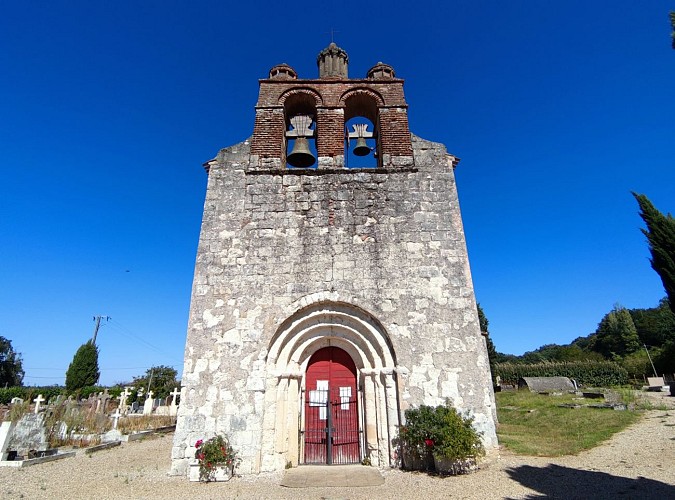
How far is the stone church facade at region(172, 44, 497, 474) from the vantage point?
6.23 meters

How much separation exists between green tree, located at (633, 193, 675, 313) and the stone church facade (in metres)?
4.12

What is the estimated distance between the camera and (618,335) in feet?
163

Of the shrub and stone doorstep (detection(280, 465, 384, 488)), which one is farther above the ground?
the shrub

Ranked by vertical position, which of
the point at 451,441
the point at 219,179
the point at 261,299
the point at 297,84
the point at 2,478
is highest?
the point at 297,84

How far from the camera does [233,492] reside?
5.04m

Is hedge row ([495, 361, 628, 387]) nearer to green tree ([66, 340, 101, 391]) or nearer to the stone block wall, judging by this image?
the stone block wall

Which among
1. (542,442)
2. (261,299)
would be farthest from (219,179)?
(542,442)

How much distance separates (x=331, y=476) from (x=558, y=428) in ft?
26.3

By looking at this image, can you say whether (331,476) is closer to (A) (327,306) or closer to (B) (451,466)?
(B) (451,466)

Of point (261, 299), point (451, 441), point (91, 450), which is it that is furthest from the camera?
point (91, 450)

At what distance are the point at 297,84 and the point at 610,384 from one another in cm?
3387

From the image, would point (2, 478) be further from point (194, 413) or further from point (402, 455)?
point (402, 455)

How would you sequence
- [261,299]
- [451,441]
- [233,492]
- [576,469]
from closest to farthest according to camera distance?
1. [233,492]
2. [451,441]
3. [576,469]
4. [261,299]

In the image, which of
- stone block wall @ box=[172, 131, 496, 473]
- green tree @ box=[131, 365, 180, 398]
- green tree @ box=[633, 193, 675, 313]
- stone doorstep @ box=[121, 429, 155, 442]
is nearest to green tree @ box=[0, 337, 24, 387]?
green tree @ box=[131, 365, 180, 398]
